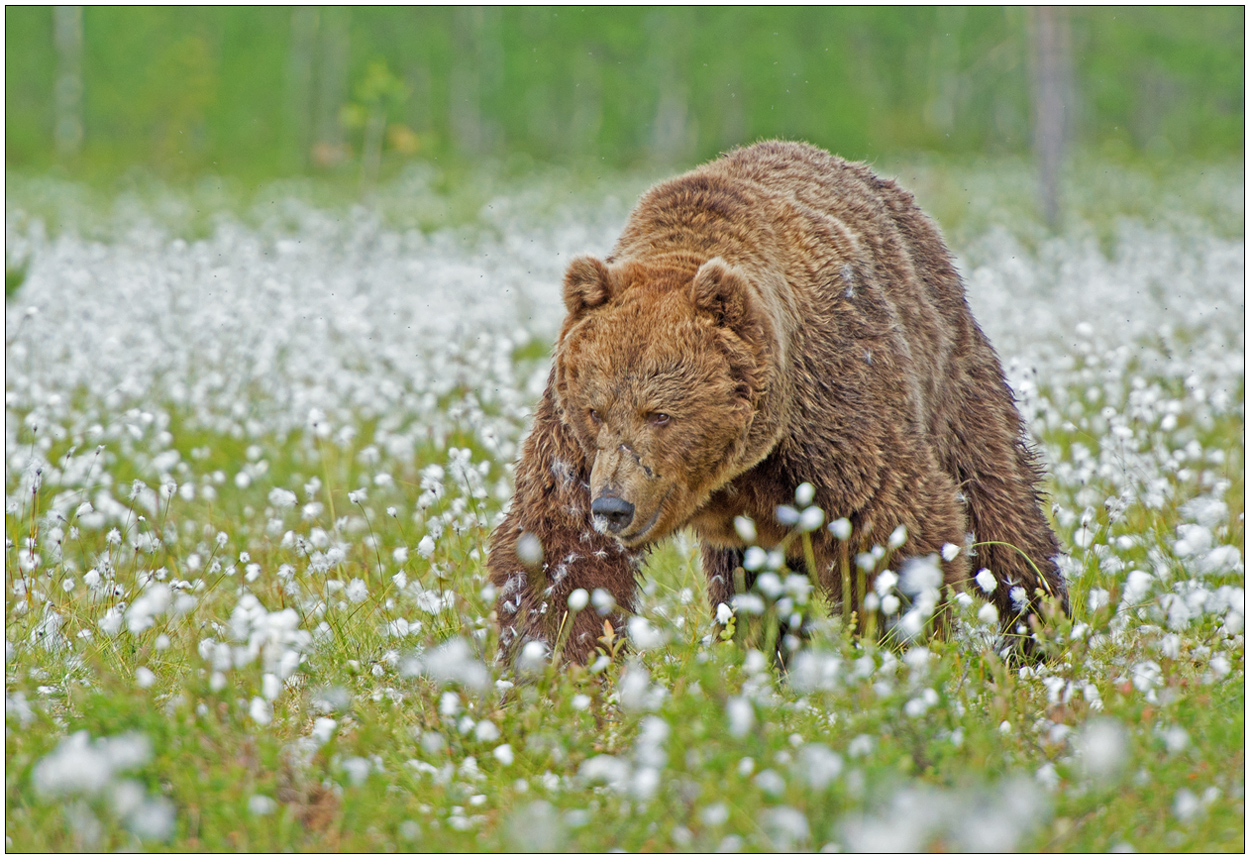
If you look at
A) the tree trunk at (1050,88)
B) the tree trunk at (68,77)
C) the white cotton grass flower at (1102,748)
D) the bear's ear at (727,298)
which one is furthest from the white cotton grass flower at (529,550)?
the tree trunk at (68,77)

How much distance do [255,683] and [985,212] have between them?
1766 centimetres

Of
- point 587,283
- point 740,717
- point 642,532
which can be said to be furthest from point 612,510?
point 740,717

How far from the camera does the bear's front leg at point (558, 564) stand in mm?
3799

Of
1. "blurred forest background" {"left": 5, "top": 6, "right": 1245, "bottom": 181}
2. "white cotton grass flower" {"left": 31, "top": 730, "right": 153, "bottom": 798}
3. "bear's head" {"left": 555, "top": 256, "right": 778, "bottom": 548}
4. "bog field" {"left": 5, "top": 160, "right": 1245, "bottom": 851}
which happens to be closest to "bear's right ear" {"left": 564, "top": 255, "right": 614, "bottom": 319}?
"bear's head" {"left": 555, "top": 256, "right": 778, "bottom": 548}

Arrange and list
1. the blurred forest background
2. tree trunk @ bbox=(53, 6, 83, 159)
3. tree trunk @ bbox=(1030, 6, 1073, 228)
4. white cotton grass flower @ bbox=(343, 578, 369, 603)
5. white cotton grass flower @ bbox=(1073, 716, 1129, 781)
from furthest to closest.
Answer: tree trunk @ bbox=(53, 6, 83, 159) → the blurred forest background → tree trunk @ bbox=(1030, 6, 1073, 228) → white cotton grass flower @ bbox=(343, 578, 369, 603) → white cotton grass flower @ bbox=(1073, 716, 1129, 781)

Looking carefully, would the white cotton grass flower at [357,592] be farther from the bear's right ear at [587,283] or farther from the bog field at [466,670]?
the bear's right ear at [587,283]

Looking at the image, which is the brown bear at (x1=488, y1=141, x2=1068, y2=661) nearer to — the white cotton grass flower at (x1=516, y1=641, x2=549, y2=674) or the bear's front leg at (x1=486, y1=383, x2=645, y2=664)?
the bear's front leg at (x1=486, y1=383, x2=645, y2=664)

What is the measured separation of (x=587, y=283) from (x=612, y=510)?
0.78 meters

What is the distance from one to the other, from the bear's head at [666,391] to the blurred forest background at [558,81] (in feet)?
95.0

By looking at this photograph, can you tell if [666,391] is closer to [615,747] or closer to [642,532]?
[642,532]

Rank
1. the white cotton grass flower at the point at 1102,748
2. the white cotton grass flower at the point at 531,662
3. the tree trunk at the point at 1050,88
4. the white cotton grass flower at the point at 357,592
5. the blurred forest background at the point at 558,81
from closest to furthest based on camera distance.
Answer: the white cotton grass flower at the point at 1102,748 → the white cotton grass flower at the point at 531,662 → the white cotton grass flower at the point at 357,592 → the tree trunk at the point at 1050,88 → the blurred forest background at the point at 558,81

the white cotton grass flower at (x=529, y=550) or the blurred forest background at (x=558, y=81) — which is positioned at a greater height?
the white cotton grass flower at (x=529, y=550)

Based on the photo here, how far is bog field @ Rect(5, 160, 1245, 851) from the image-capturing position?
8.55ft

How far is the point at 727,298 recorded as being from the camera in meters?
3.62
